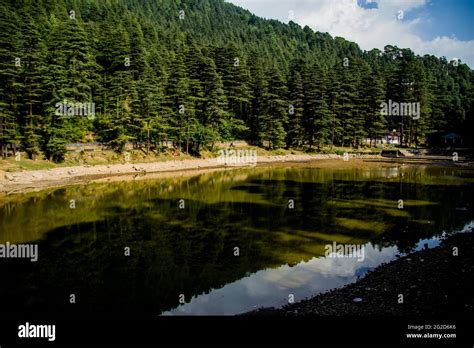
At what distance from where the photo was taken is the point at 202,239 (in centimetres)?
2080

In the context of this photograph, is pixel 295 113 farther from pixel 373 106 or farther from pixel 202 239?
pixel 202 239

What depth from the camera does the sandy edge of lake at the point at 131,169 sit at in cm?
3853

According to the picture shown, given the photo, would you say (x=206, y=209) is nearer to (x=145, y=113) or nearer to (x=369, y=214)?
(x=369, y=214)

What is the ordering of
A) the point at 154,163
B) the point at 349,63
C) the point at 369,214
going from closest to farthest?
the point at 369,214 → the point at 154,163 → the point at 349,63

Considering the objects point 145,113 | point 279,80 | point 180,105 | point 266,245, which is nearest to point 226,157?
point 180,105

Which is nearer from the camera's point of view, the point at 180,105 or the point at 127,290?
the point at 127,290

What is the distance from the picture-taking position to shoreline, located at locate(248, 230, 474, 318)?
10820 millimetres

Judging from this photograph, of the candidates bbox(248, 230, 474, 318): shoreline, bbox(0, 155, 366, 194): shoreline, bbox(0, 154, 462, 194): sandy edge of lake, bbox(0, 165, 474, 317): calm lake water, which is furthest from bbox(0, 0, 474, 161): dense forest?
bbox(248, 230, 474, 318): shoreline

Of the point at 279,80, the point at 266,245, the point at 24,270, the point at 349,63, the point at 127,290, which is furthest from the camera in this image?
Result: the point at 349,63

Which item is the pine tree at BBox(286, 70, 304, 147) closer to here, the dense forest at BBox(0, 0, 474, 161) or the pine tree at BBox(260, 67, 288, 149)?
the dense forest at BBox(0, 0, 474, 161)

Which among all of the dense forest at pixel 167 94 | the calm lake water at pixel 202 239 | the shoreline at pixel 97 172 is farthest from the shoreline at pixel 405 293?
the dense forest at pixel 167 94

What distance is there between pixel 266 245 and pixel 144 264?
251 inches

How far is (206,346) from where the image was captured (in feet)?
19.5

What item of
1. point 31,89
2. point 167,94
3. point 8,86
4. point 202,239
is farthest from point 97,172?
point 202,239
